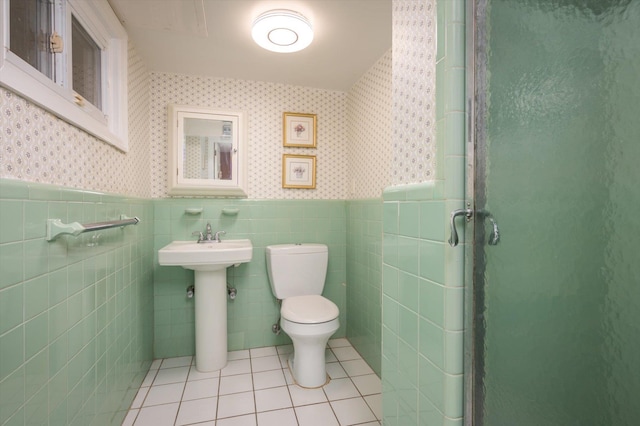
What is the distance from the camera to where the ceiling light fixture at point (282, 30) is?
1463 mm

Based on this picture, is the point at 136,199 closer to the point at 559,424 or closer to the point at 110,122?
the point at 110,122

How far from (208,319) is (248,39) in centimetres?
183

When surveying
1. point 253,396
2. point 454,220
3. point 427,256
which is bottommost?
point 253,396

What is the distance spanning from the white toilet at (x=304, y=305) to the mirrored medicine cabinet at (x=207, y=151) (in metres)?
0.63

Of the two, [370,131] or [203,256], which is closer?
[203,256]

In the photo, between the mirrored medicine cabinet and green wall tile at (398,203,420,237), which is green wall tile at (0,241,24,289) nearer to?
green wall tile at (398,203,420,237)

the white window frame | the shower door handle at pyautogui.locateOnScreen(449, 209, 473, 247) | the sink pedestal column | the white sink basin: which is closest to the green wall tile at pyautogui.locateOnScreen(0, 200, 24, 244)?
the white window frame

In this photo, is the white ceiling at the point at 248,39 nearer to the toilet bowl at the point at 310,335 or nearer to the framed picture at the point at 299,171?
the framed picture at the point at 299,171

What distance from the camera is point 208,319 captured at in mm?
1959

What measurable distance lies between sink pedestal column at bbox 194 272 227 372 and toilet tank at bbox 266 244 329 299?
381mm

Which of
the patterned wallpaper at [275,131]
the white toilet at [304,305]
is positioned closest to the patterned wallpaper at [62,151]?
the patterned wallpaper at [275,131]

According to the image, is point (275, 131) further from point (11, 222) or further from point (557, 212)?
point (557, 212)

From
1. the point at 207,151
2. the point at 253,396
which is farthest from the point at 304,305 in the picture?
the point at 207,151

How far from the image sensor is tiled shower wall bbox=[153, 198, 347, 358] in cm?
213
